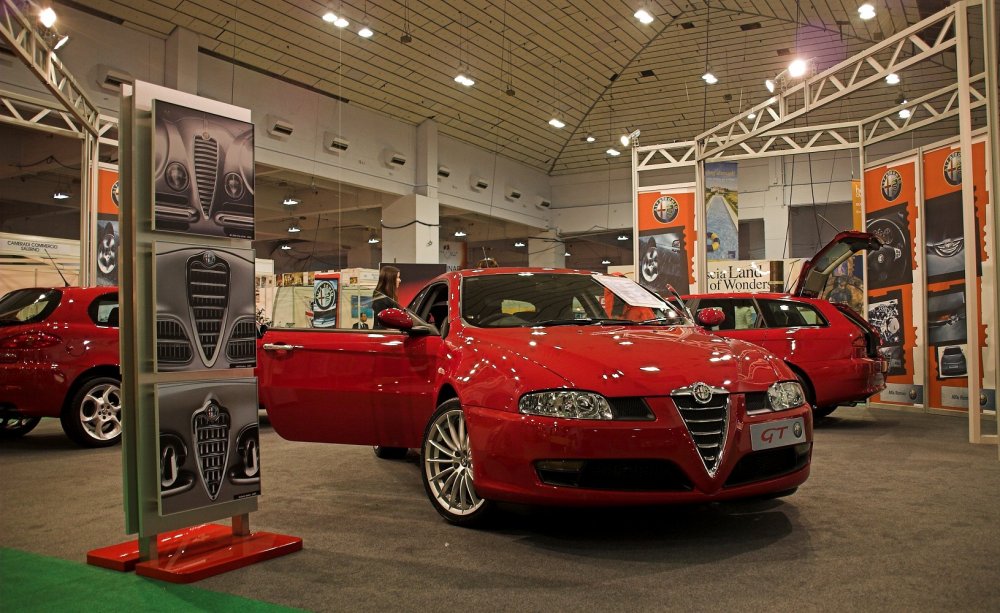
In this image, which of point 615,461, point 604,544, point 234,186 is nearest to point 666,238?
point 604,544

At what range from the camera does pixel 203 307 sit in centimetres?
322

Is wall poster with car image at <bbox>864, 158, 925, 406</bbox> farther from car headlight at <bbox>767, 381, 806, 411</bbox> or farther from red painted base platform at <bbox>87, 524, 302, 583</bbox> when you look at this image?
red painted base platform at <bbox>87, 524, 302, 583</bbox>

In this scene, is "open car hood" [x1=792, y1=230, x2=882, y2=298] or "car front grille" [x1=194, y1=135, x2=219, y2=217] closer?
"car front grille" [x1=194, y1=135, x2=219, y2=217]

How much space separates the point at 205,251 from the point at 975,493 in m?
4.38

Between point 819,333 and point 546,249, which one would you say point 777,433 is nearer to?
point 819,333

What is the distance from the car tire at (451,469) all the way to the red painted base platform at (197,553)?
2.51ft

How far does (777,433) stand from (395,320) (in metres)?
2.02

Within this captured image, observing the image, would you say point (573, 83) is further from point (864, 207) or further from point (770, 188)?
point (864, 207)

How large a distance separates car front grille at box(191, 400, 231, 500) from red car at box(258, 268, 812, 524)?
1045 millimetres

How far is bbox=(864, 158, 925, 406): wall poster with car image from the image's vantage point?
31.2 feet

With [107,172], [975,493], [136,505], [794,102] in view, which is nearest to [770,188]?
[794,102]

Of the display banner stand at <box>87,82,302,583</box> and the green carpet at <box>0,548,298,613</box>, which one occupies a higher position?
the display banner stand at <box>87,82,302,583</box>

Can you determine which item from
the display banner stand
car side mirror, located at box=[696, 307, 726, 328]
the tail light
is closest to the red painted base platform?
the display banner stand

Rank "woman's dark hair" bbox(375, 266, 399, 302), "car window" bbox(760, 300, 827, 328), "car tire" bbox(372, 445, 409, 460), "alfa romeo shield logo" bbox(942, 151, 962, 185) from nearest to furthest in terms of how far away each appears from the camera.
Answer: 1. "car tire" bbox(372, 445, 409, 460)
2. "woman's dark hair" bbox(375, 266, 399, 302)
3. "car window" bbox(760, 300, 827, 328)
4. "alfa romeo shield logo" bbox(942, 151, 962, 185)
